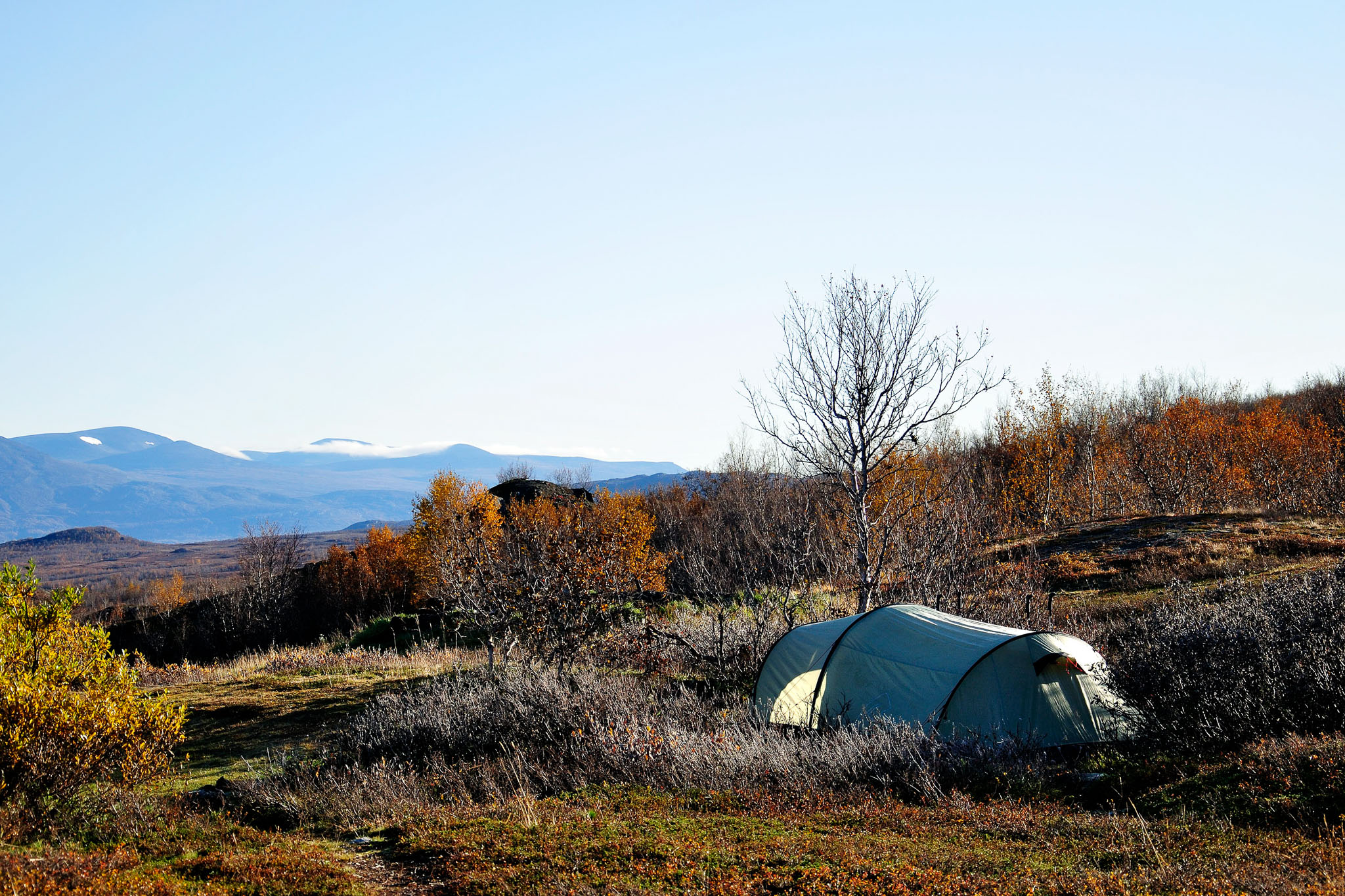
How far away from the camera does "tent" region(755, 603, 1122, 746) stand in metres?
10.1

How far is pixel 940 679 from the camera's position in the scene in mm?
10641

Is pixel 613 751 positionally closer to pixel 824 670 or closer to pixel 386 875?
pixel 386 875

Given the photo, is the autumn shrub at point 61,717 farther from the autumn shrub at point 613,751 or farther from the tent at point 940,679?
the tent at point 940,679

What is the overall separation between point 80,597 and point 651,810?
20.2 feet

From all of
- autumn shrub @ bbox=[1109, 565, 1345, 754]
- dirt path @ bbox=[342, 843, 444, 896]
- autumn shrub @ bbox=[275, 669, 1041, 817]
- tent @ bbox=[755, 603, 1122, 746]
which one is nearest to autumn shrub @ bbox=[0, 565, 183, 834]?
autumn shrub @ bbox=[275, 669, 1041, 817]

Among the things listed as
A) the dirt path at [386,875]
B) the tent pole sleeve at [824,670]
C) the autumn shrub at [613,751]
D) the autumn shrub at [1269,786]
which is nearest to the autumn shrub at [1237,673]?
the autumn shrub at [1269,786]

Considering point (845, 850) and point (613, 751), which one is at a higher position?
point (845, 850)

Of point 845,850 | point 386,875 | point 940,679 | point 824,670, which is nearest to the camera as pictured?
point 845,850

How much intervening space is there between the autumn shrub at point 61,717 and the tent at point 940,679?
24.3 feet

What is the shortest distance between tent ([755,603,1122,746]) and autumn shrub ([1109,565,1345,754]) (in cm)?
58

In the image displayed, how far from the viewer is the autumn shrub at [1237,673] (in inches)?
337

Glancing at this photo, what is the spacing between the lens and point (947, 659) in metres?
10.7

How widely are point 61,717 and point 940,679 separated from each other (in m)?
9.27

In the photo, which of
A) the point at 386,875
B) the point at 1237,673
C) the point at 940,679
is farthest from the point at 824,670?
the point at 386,875
